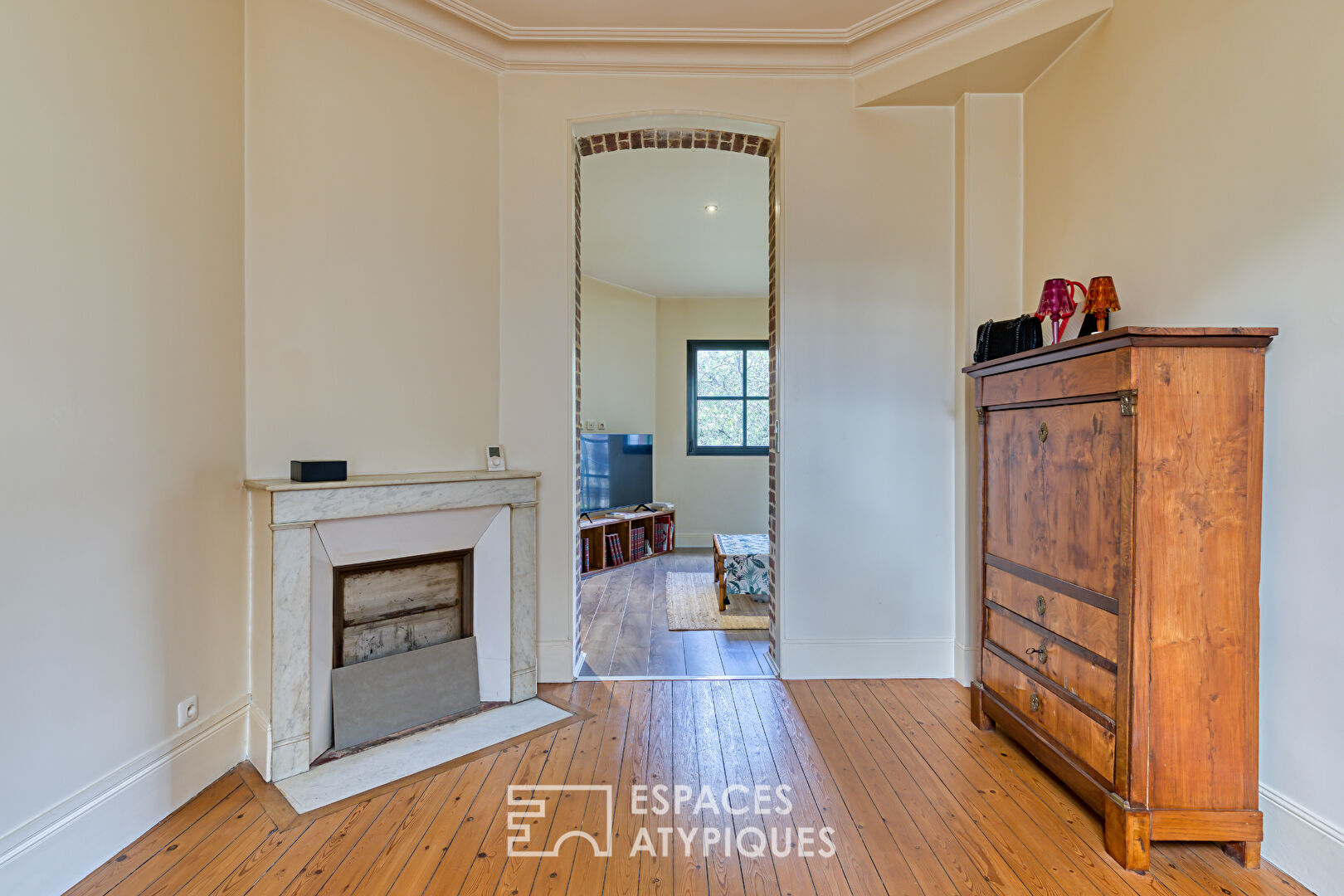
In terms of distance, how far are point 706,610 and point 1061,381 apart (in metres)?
2.92

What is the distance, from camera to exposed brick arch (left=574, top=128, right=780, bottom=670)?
301 centimetres

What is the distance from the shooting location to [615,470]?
626 centimetres

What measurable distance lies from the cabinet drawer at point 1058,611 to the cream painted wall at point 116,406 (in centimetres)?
287

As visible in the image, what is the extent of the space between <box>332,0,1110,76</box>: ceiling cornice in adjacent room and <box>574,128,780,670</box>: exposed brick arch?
0.28 meters

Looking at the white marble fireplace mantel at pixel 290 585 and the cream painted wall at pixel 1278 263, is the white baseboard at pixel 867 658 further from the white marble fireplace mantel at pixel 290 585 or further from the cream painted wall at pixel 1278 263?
the white marble fireplace mantel at pixel 290 585

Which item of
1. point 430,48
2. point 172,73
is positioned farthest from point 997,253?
point 172,73

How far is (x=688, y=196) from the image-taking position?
4.28 metres

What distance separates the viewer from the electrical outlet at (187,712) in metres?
1.94

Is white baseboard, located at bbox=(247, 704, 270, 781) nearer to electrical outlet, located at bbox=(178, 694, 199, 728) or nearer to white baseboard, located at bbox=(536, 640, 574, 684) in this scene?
electrical outlet, located at bbox=(178, 694, 199, 728)

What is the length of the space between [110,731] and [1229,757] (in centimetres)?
319

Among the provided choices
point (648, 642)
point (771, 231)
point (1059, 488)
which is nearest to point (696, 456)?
point (648, 642)

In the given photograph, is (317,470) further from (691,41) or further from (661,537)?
(661,537)

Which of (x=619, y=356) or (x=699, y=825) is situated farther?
(x=619, y=356)

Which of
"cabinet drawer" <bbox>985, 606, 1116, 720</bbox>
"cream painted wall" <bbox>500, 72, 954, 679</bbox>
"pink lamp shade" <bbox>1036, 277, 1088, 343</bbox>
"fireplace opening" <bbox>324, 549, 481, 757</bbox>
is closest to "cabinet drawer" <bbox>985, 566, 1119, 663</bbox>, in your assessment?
"cabinet drawer" <bbox>985, 606, 1116, 720</bbox>
